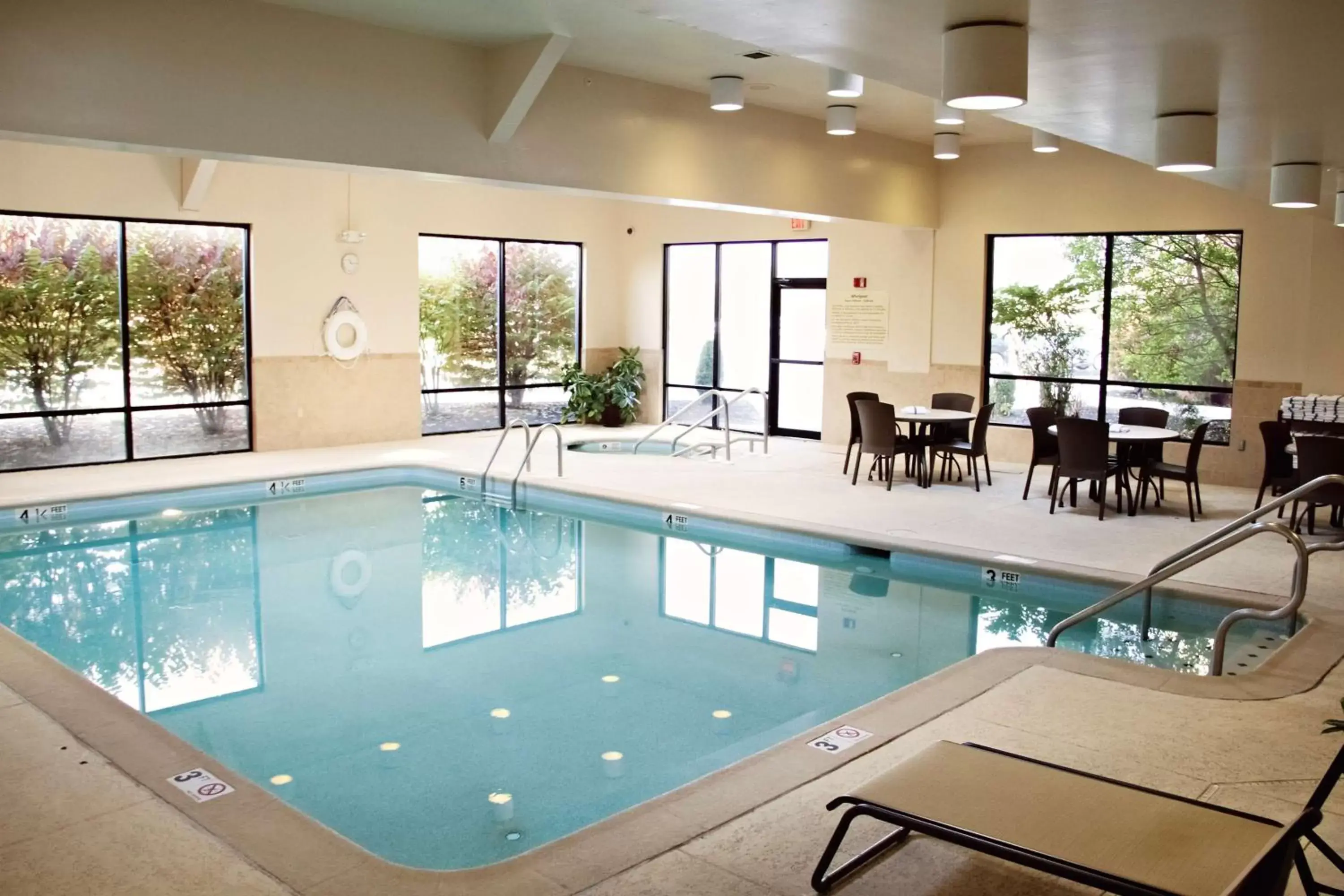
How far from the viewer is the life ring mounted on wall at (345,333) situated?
11578mm

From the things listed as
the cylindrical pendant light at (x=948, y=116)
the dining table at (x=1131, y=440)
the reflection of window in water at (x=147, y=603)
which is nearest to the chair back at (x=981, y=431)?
the dining table at (x=1131, y=440)

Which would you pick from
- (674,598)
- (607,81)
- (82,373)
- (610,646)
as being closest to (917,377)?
(607,81)

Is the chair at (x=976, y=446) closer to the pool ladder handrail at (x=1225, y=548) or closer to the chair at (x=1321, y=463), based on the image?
the chair at (x=1321, y=463)

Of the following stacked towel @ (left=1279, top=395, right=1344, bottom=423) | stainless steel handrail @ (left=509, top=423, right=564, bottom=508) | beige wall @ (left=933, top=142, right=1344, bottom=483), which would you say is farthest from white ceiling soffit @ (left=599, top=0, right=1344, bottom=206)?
stainless steel handrail @ (left=509, top=423, right=564, bottom=508)

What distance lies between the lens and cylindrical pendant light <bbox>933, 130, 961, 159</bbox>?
9672 millimetres

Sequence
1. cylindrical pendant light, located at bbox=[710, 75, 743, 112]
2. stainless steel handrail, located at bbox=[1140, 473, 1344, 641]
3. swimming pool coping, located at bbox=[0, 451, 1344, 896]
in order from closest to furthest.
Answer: swimming pool coping, located at bbox=[0, 451, 1344, 896] < stainless steel handrail, located at bbox=[1140, 473, 1344, 641] < cylindrical pendant light, located at bbox=[710, 75, 743, 112]

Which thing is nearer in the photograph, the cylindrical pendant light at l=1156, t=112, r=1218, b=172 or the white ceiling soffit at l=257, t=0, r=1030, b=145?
the cylindrical pendant light at l=1156, t=112, r=1218, b=172

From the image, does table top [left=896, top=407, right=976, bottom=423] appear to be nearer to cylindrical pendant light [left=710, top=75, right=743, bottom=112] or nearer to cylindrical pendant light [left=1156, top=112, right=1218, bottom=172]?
cylindrical pendant light [left=710, top=75, right=743, bottom=112]

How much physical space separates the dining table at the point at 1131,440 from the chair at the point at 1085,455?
5 cm

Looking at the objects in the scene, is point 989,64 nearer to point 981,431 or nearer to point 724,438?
point 981,431

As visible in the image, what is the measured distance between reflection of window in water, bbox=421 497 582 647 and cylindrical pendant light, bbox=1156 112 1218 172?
13.0 feet

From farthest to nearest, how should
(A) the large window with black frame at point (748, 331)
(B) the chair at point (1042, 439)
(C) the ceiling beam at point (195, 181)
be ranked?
(A) the large window with black frame at point (748, 331), (C) the ceiling beam at point (195, 181), (B) the chair at point (1042, 439)

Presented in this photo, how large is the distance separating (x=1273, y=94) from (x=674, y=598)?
13.6 ft

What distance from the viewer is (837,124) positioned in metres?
8.94
